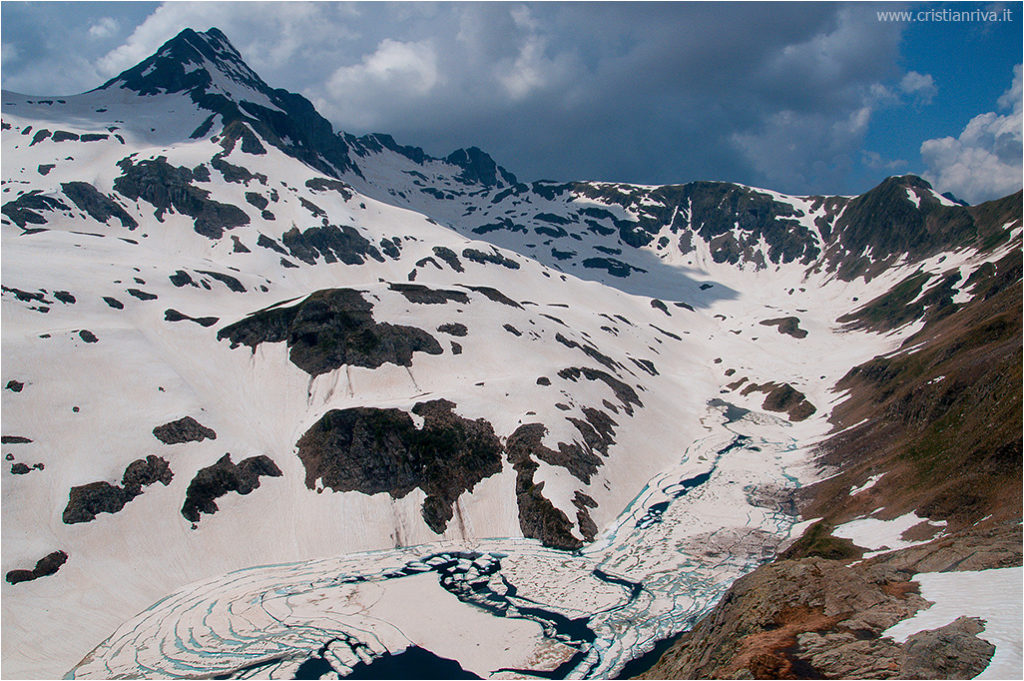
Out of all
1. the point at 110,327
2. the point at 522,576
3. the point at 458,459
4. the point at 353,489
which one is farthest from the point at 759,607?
the point at 110,327

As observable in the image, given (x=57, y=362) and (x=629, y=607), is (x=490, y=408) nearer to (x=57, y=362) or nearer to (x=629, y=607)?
(x=629, y=607)

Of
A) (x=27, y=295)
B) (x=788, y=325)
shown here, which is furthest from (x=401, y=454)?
(x=788, y=325)

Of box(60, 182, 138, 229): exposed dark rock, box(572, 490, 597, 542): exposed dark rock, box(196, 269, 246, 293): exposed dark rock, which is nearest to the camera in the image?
box(572, 490, 597, 542): exposed dark rock

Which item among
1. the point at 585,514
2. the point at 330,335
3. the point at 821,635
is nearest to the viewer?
the point at 821,635

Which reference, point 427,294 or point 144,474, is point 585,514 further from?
point 427,294

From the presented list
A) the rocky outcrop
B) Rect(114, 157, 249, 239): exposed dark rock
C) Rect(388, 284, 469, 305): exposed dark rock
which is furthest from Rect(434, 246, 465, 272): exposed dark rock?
the rocky outcrop

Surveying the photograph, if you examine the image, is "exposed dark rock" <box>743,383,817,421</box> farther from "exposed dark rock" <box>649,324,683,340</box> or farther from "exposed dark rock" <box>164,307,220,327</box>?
"exposed dark rock" <box>164,307,220,327</box>
